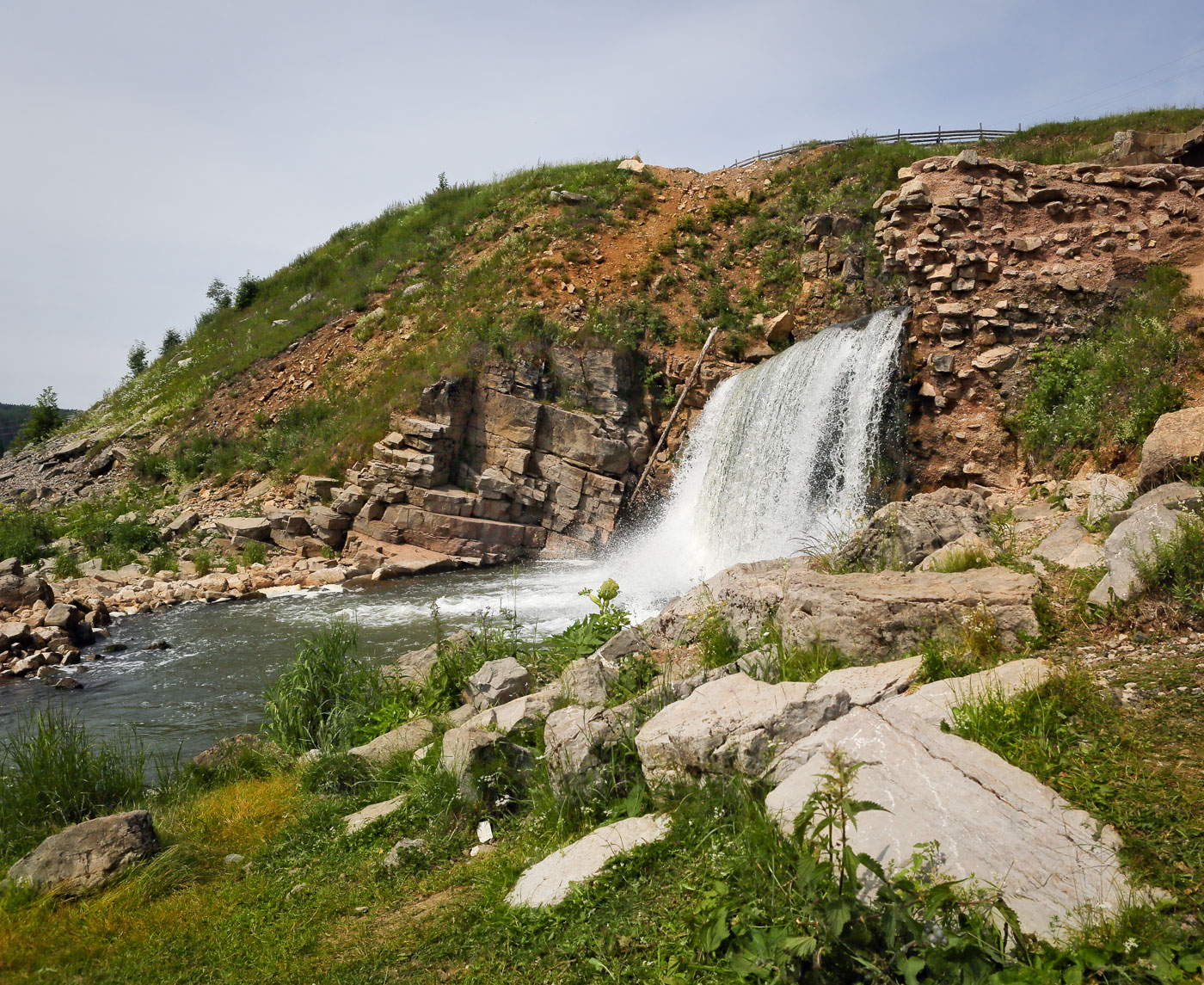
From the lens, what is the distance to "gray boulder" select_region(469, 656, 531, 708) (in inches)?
249

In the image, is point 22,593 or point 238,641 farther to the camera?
point 22,593

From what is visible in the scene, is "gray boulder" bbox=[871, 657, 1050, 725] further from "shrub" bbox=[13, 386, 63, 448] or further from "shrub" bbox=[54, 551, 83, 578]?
"shrub" bbox=[13, 386, 63, 448]

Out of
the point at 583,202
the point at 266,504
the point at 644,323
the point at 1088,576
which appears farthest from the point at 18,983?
the point at 583,202

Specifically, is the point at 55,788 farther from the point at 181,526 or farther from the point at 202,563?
the point at 181,526

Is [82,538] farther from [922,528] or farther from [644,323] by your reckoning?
[922,528]

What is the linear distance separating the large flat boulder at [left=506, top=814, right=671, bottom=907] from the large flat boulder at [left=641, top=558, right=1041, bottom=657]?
185 cm

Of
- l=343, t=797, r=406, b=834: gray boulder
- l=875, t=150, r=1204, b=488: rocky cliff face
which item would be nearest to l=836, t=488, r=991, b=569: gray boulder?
l=343, t=797, r=406, b=834: gray boulder

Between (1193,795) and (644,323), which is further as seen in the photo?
(644,323)

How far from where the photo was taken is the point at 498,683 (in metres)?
6.39

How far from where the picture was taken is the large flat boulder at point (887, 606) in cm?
459

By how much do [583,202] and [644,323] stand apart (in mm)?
6775

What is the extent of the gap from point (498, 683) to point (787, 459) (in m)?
9.39

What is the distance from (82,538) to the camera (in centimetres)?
1762

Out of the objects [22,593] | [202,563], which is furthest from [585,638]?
[202,563]
